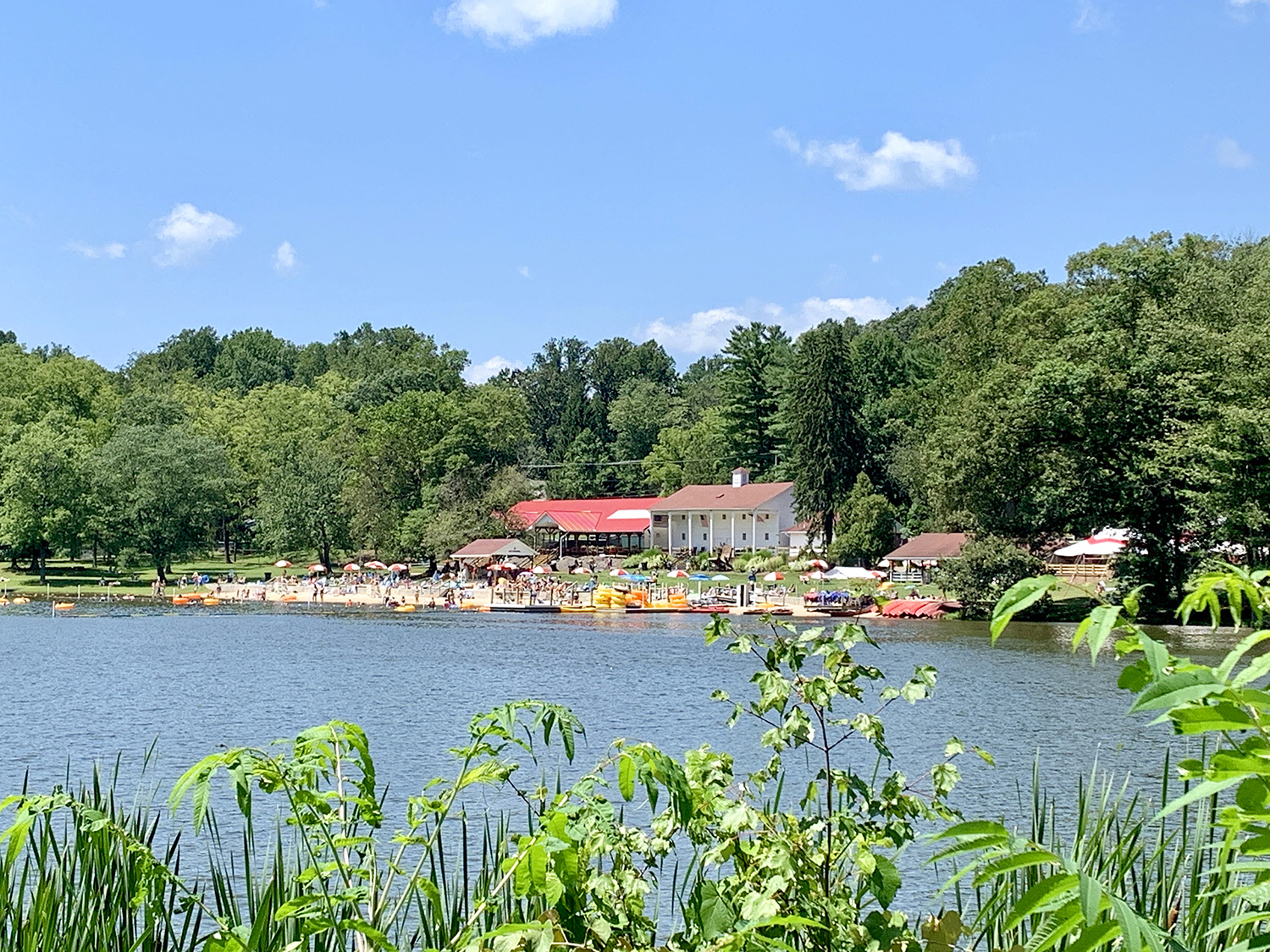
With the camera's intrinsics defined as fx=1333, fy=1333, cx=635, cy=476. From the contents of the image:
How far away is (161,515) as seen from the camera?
7494 centimetres

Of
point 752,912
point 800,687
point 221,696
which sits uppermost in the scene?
point 800,687

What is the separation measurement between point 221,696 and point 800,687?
28500mm

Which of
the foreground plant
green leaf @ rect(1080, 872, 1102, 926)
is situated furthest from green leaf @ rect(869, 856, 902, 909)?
green leaf @ rect(1080, 872, 1102, 926)

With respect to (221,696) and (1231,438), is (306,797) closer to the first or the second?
(221,696)

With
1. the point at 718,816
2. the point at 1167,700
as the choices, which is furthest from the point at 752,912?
the point at 1167,700

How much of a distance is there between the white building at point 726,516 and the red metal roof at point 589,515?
1.72 m

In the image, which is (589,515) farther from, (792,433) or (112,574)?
(112,574)

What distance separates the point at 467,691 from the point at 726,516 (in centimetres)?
Result: 5495

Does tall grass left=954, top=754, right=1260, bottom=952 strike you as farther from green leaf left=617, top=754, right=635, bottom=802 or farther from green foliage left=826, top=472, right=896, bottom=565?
green foliage left=826, top=472, right=896, bottom=565

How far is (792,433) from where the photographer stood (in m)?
77.8

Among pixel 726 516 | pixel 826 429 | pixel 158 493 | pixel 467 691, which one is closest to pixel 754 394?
pixel 726 516

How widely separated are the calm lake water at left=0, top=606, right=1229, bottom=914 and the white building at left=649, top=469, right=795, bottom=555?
30.5m

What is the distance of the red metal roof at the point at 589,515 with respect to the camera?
8644 centimetres

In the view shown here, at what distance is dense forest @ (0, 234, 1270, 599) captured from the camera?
4334cm
